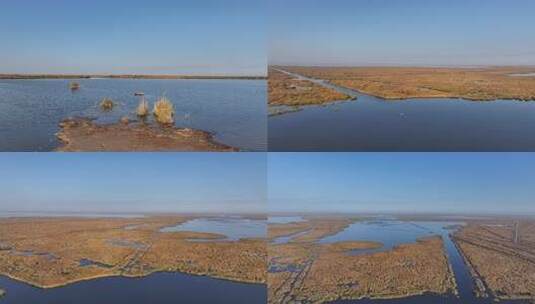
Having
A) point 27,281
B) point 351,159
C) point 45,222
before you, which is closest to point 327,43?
point 351,159

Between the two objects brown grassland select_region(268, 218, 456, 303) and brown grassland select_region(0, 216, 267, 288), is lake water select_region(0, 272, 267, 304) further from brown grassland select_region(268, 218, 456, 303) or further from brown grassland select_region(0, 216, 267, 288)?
brown grassland select_region(268, 218, 456, 303)

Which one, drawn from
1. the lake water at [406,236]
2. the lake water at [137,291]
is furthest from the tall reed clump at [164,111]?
the lake water at [406,236]

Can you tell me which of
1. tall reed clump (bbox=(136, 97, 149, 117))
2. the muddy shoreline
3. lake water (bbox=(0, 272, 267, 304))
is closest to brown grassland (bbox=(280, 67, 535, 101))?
the muddy shoreline

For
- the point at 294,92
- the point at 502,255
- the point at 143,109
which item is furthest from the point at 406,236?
the point at 143,109

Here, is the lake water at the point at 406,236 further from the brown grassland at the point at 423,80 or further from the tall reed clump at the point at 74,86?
the tall reed clump at the point at 74,86

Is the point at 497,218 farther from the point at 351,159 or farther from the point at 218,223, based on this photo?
the point at 218,223
